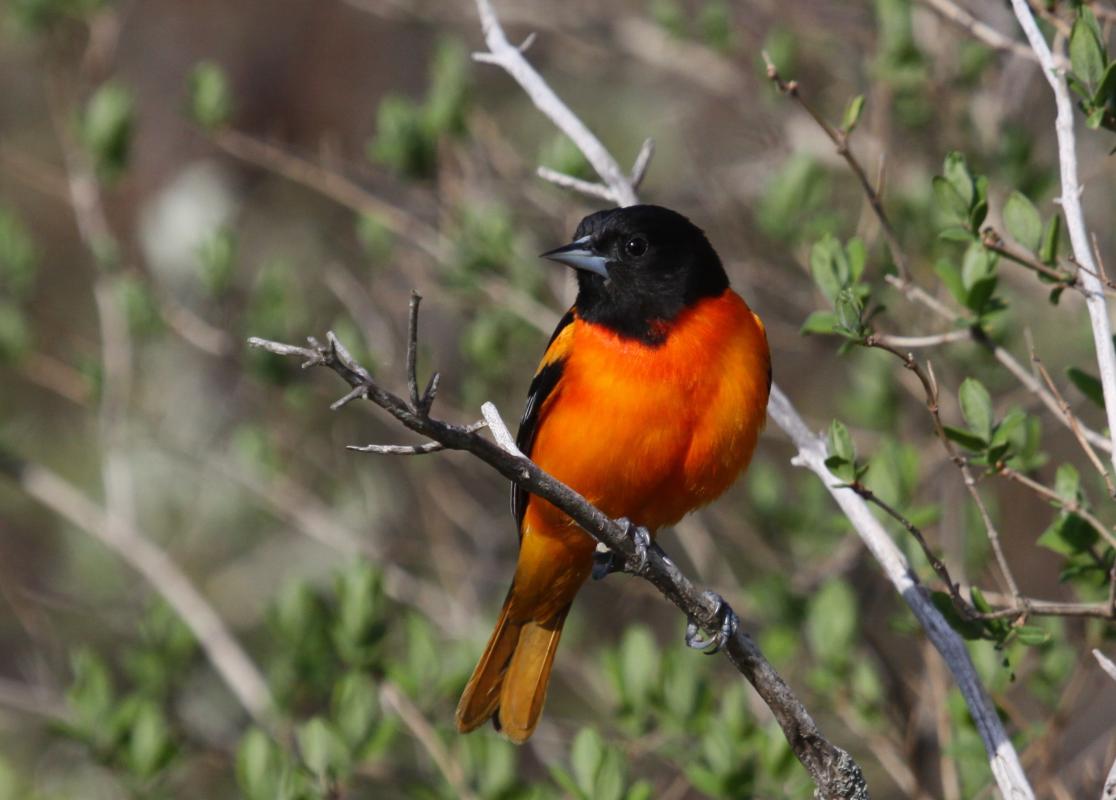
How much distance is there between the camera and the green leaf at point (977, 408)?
10.3 feet

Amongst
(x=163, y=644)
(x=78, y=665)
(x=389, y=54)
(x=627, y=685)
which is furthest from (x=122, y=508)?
(x=389, y=54)

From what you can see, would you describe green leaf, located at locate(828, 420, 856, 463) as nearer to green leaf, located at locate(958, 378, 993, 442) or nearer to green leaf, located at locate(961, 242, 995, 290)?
green leaf, located at locate(958, 378, 993, 442)

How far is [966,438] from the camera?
317 centimetres

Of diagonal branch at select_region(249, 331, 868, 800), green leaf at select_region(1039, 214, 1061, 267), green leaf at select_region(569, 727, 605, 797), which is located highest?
green leaf at select_region(1039, 214, 1061, 267)

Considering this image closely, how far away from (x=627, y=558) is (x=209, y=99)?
3.06m

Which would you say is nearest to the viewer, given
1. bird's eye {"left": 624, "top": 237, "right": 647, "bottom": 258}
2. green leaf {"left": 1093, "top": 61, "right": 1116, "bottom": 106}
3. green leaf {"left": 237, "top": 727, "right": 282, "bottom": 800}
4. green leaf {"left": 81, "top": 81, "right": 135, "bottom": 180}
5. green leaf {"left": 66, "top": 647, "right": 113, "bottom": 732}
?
green leaf {"left": 1093, "top": 61, "right": 1116, "bottom": 106}

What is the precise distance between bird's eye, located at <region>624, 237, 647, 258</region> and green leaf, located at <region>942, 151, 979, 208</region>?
107cm

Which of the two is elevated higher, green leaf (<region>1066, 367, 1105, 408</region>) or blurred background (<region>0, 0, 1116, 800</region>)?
green leaf (<region>1066, 367, 1105, 408</region>)

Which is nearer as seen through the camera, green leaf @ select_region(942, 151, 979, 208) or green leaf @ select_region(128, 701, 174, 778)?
green leaf @ select_region(942, 151, 979, 208)

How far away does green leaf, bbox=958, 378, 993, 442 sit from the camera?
3145 millimetres

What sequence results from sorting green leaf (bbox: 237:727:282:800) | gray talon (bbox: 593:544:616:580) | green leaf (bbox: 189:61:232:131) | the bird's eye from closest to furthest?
green leaf (bbox: 237:727:282:800) < gray talon (bbox: 593:544:616:580) < the bird's eye < green leaf (bbox: 189:61:232:131)

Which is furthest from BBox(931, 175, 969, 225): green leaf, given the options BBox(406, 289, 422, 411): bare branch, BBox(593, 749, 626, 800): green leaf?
BBox(593, 749, 626, 800): green leaf

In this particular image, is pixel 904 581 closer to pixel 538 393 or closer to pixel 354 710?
pixel 538 393

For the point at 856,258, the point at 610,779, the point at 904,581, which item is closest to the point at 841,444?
the point at 904,581
